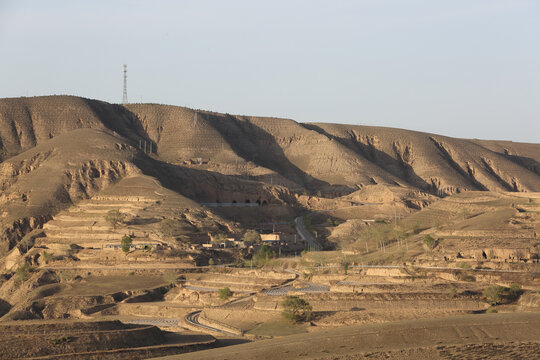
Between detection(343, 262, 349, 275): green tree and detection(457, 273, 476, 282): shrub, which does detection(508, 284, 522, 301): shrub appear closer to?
detection(457, 273, 476, 282): shrub

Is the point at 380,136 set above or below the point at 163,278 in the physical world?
above

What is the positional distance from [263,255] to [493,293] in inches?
1444

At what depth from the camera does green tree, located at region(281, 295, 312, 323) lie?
52.3 meters

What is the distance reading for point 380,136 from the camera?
194375mm

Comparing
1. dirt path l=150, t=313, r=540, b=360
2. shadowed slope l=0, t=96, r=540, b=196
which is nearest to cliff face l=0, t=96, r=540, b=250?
shadowed slope l=0, t=96, r=540, b=196

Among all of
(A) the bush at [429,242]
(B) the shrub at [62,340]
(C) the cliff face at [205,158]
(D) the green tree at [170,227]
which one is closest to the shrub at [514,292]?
(A) the bush at [429,242]

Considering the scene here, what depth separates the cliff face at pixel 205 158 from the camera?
113125 millimetres

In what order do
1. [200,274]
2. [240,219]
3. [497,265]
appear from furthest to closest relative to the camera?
1. [240,219]
2. [200,274]
3. [497,265]

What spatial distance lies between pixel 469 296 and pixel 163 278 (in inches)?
1292

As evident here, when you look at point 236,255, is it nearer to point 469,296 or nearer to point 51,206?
point 51,206

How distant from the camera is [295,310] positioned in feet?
173

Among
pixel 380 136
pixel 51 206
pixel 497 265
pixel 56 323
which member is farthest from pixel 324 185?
pixel 56 323

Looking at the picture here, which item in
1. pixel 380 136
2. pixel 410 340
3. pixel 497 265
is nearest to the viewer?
pixel 410 340

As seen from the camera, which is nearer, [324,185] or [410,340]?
[410,340]
